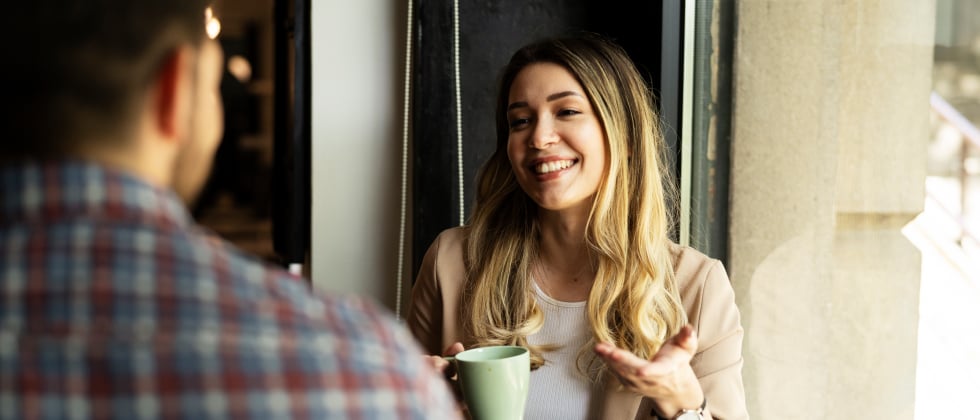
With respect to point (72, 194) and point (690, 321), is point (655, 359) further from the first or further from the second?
point (72, 194)

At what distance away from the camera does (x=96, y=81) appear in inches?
23.7

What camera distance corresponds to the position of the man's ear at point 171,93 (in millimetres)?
625

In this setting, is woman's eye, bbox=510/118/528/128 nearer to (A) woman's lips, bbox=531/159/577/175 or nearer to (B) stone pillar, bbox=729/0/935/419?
(A) woman's lips, bbox=531/159/577/175

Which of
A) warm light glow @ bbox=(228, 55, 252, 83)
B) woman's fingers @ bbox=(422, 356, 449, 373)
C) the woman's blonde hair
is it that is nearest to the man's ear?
woman's fingers @ bbox=(422, 356, 449, 373)

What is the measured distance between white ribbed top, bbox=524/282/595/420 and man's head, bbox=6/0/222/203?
1.08 metres

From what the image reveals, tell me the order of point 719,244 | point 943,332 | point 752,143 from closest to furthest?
point 943,332 → point 752,143 → point 719,244

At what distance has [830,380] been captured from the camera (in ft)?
5.30

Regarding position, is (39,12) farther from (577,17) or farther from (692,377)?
(577,17)

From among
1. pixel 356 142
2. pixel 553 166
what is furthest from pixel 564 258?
pixel 356 142

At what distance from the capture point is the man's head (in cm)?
60

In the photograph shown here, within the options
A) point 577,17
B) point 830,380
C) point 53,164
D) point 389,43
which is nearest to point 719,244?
point 830,380

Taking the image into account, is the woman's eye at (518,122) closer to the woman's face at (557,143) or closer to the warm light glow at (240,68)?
the woman's face at (557,143)

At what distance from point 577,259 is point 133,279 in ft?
4.25

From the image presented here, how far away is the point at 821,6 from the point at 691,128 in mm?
512
